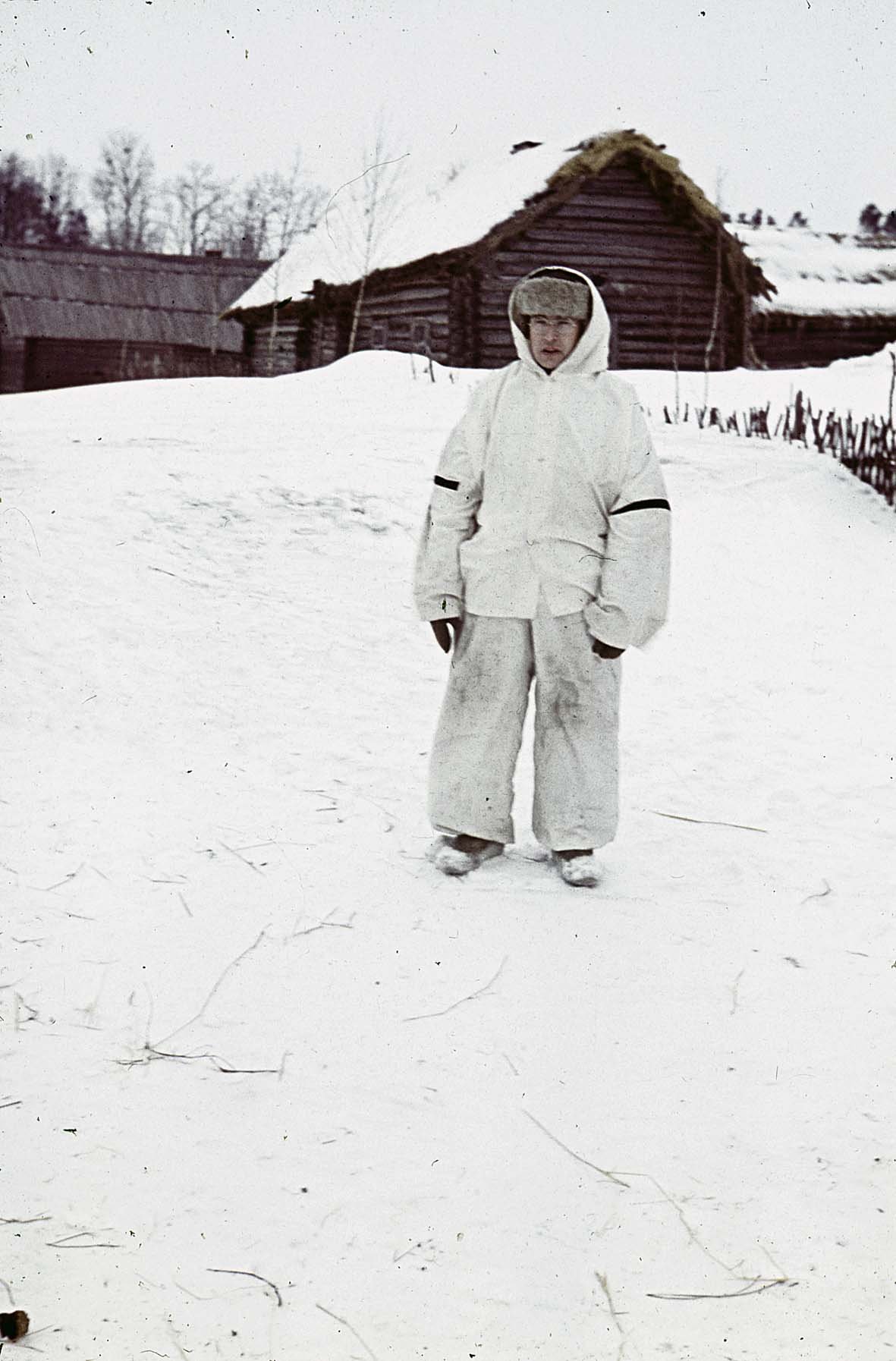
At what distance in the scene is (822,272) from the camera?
59.5ft

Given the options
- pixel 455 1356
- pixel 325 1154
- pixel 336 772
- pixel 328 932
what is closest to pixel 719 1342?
pixel 455 1356

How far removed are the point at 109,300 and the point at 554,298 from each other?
2634cm

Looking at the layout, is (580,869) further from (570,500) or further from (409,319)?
(409,319)

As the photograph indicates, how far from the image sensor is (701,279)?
51.9ft

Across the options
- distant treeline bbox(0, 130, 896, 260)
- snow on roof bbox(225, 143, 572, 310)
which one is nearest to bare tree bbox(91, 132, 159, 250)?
distant treeline bbox(0, 130, 896, 260)

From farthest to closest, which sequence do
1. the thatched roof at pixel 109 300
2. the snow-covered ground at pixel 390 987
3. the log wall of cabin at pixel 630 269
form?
the thatched roof at pixel 109 300 < the log wall of cabin at pixel 630 269 < the snow-covered ground at pixel 390 987

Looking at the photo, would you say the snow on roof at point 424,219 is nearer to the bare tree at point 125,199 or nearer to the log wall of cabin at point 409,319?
the log wall of cabin at point 409,319

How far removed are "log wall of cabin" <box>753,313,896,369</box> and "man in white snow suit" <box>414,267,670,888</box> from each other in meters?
14.2

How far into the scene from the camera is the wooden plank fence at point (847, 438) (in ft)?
26.5

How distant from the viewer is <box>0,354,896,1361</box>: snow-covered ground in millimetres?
2008

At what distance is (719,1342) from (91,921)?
6.55ft

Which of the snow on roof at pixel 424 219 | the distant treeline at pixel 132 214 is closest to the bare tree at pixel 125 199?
the distant treeline at pixel 132 214

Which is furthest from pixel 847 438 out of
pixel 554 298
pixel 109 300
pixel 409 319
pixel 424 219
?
pixel 109 300

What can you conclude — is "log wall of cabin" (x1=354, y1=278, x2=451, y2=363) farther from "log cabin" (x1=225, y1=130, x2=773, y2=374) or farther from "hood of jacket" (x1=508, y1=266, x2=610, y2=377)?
"hood of jacket" (x1=508, y1=266, x2=610, y2=377)
